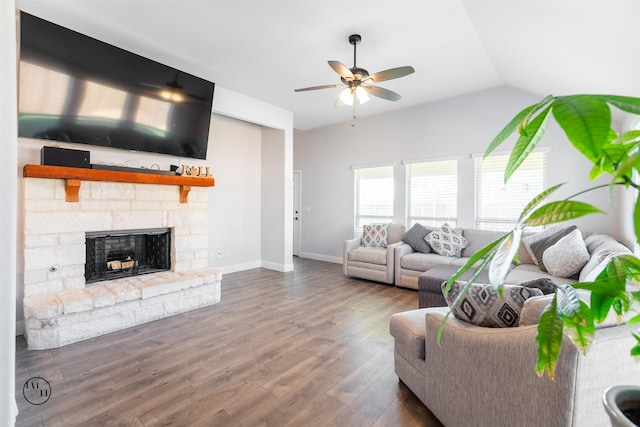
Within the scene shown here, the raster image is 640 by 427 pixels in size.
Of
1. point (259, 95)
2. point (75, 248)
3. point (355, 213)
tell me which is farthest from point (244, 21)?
point (355, 213)

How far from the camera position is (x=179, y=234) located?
3.77 m

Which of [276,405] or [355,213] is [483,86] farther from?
[276,405]

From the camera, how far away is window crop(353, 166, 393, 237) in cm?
561

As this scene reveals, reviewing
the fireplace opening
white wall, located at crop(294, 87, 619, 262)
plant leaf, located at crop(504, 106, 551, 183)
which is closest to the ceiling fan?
white wall, located at crop(294, 87, 619, 262)

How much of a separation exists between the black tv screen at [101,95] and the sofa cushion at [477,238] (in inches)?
163

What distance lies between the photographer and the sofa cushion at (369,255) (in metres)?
4.52

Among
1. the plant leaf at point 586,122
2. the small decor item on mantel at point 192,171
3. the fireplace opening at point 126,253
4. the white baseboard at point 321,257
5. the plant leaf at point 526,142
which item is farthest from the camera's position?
the white baseboard at point 321,257

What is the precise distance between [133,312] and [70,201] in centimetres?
129

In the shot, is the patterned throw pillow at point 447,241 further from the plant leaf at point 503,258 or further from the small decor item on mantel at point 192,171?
the plant leaf at point 503,258

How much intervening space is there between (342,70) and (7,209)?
2494 mm

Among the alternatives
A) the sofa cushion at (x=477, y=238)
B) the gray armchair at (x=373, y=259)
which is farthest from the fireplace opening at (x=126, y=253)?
the sofa cushion at (x=477, y=238)

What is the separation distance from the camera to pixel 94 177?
2936 mm

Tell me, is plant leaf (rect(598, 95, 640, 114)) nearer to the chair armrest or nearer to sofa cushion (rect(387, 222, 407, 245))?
the chair armrest

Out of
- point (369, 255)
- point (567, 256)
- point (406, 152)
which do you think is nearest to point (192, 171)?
point (369, 255)
